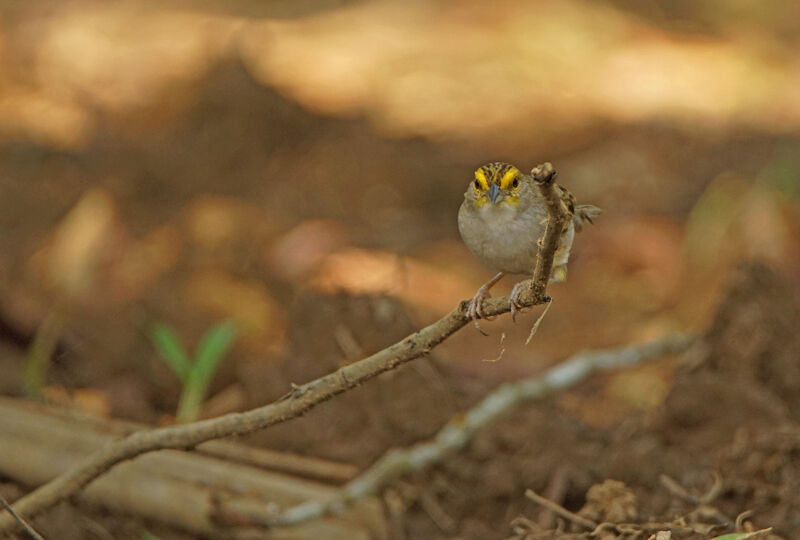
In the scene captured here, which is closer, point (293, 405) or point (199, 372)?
point (293, 405)

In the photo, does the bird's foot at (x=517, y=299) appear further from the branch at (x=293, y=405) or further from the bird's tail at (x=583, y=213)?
the bird's tail at (x=583, y=213)

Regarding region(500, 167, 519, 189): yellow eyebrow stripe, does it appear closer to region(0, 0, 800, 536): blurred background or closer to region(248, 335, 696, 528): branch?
region(248, 335, 696, 528): branch

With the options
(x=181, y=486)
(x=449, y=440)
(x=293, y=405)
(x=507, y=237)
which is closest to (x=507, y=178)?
(x=507, y=237)

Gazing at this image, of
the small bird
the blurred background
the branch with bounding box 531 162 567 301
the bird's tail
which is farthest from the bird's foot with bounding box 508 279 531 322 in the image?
the blurred background

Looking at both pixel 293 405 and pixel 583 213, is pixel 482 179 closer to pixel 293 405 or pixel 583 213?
pixel 583 213

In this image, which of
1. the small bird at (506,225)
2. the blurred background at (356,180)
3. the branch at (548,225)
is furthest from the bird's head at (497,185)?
the blurred background at (356,180)

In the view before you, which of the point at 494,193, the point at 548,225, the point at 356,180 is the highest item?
the point at 356,180

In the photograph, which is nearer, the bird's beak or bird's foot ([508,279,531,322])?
bird's foot ([508,279,531,322])
